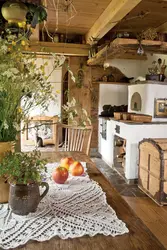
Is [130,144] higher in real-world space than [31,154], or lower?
lower

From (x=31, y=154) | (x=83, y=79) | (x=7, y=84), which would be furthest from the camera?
(x=83, y=79)

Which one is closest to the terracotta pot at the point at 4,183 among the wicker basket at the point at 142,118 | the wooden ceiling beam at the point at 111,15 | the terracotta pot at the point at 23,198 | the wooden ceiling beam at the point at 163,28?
the terracotta pot at the point at 23,198

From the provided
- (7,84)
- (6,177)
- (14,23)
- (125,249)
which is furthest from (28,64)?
(125,249)

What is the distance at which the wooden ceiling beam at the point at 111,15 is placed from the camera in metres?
2.43

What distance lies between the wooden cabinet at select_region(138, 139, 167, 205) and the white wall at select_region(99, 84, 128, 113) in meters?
2.17

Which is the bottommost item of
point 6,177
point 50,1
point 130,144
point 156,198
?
point 156,198

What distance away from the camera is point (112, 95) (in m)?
5.29

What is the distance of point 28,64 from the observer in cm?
97

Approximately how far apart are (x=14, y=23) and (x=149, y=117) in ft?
8.48

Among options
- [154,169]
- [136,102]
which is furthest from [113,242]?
[136,102]

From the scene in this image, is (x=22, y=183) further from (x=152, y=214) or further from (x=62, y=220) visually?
(x=152, y=214)

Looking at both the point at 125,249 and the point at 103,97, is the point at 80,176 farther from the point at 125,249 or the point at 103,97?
the point at 103,97

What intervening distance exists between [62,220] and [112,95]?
456cm

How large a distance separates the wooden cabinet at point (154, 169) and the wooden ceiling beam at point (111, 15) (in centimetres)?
155
